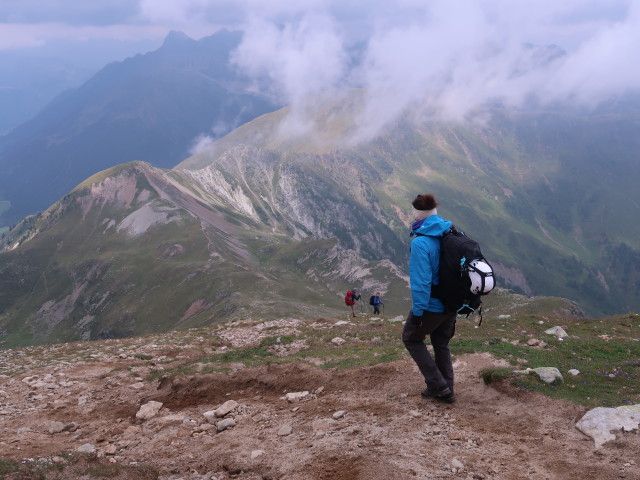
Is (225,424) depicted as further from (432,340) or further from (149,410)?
(432,340)

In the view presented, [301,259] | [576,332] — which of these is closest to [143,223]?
[301,259]

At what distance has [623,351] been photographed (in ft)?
63.3

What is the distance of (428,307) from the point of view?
11.8 meters

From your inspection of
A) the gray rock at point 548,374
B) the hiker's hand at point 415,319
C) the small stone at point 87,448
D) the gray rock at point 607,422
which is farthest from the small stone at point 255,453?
the gray rock at point 548,374

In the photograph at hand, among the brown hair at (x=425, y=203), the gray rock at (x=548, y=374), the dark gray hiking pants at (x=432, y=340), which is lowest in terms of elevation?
the gray rock at (x=548, y=374)

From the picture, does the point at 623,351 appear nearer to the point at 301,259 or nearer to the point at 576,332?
the point at 576,332

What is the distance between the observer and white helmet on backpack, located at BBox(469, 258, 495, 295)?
1076 cm

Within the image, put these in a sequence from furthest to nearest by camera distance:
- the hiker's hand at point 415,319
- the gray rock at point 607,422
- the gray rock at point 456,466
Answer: the hiker's hand at point 415,319 → the gray rock at point 607,422 → the gray rock at point 456,466

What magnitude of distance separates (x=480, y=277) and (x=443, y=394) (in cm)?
391

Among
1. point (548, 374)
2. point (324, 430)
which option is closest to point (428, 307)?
point (324, 430)

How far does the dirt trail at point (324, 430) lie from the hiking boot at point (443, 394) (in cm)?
21

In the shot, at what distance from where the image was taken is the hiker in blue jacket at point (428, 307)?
11.4 m

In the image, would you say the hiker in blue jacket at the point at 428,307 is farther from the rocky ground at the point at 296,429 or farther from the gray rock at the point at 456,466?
the gray rock at the point at 456,466

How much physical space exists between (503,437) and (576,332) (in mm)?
18459
